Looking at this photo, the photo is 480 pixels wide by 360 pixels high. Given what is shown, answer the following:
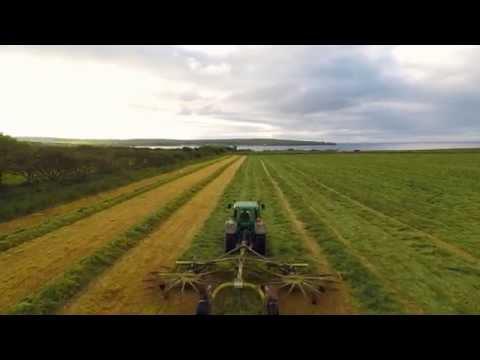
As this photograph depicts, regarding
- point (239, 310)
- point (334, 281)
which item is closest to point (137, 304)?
point (239, 310)

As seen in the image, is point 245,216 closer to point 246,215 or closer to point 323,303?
point 246,215

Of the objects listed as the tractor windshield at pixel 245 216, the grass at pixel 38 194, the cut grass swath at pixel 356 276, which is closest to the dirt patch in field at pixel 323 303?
the cut grass swath at pixel 356 276

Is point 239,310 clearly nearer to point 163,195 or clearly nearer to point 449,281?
point 449,281

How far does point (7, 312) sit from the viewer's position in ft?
22.0

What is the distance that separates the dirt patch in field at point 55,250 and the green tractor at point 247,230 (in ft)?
16.1

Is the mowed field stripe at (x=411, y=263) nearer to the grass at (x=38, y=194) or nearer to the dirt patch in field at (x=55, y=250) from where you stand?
the dirt patch in field at (x=55, y=250)

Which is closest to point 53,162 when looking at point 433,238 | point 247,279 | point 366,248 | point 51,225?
point 51,225

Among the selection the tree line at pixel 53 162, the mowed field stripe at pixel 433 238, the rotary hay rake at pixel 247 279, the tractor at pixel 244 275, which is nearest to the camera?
the tractor at pixel 244 275

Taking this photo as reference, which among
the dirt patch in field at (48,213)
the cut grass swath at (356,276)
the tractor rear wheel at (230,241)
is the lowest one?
the dirt patch in field at (48,213)

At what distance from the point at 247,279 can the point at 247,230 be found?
212cm

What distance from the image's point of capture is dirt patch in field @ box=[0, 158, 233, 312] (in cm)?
798

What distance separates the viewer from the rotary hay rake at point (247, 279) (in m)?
6.97
